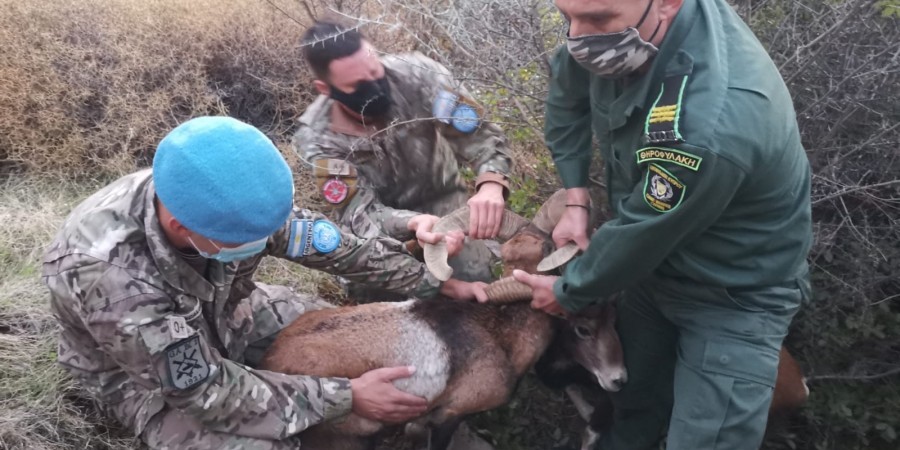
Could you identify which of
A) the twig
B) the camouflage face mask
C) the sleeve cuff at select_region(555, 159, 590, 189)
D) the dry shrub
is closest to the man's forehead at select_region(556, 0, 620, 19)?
the camouflage face mask

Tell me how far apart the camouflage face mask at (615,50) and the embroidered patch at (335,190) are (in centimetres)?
221

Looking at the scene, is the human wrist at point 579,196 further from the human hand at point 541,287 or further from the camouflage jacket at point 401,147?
the camouflage jacket at point 401,147

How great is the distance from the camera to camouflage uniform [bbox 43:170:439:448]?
10.5ft

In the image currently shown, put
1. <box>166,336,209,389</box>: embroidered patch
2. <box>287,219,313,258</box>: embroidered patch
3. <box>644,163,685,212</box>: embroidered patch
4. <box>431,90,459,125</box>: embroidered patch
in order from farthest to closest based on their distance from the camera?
<box>431,90,459,125</box>: embroidered patch, <box>287,219,313,258</box>: embroidered patch, <box>166,336,209,389</box>: embroidered patch, <box>644,163,685,212</box>: embroidered patch

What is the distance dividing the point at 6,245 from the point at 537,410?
4751 mm

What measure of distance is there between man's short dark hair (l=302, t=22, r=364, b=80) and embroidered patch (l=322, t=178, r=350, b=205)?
684 mm

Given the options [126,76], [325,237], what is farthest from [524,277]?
[126,76]

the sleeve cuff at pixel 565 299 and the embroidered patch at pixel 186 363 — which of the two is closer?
the embroidered patch at pixel 186 363

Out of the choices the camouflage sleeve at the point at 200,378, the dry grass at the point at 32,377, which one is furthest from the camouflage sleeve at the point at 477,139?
the dry grass at the point at 32,377

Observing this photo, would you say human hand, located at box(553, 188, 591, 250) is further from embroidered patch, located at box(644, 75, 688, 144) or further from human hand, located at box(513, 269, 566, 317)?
embroidered patch, located at box(644, 75, 688, 144)

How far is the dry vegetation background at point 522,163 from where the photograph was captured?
164 inches

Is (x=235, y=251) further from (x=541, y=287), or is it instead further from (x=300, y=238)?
(x=541, y=287)

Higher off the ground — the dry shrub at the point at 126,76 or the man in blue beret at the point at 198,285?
the man in blue beret at the point at 198,285

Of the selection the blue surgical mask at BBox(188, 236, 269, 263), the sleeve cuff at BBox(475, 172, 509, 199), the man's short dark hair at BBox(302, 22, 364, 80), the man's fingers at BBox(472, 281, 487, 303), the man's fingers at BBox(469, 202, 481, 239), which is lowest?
the man's fingers at BBox(472, 281, 487, 303)
